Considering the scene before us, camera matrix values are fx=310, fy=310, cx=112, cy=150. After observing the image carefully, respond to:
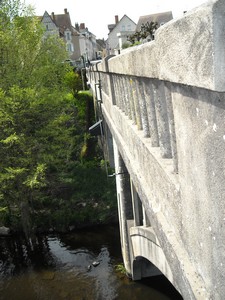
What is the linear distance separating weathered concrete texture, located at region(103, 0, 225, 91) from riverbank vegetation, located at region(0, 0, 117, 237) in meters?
10.6

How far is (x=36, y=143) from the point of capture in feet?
43.5

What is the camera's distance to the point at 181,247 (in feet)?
8.06

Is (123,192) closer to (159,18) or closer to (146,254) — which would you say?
(146,254)

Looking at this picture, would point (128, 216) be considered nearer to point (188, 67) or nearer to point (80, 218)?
point (80, 218)

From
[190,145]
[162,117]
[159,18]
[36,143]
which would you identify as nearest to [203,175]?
[190,145]

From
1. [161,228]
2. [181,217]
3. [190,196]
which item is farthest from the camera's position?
[161,228]

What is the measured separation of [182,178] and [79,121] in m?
21.3

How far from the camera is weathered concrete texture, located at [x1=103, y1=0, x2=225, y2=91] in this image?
124 centimetres

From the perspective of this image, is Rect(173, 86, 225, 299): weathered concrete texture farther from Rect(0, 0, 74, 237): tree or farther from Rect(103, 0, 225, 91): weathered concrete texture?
Rect(0, 0, 74, 237): tree

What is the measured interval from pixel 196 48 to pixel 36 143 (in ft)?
40.6

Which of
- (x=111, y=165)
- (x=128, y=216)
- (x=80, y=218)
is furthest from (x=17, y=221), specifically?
(x=128, y=216)

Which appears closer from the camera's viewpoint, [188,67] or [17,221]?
[188,67]

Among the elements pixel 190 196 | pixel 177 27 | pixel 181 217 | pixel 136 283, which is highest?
pixel 177 27

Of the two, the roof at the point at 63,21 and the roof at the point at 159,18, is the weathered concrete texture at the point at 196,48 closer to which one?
the roof at the point at 159,18
